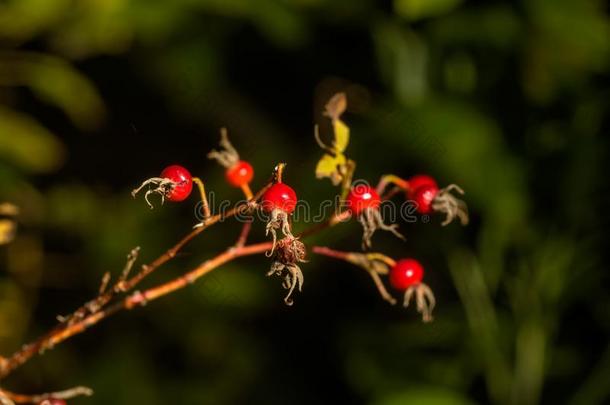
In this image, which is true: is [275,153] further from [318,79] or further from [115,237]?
[115,237]

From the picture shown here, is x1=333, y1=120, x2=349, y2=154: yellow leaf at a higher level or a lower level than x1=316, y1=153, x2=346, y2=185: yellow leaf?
higher

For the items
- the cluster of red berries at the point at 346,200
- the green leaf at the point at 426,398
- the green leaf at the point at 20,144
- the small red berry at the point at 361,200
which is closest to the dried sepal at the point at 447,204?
the cluster of red berries at the point at 346,200

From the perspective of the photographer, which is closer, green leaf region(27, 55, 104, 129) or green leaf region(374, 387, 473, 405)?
green leaf region(374, 387, 473, 405)

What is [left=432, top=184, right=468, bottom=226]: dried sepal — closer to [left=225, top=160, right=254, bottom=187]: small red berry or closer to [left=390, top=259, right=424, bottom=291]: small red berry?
[left=390, top=259, right=424, bottom=291]: small red berry

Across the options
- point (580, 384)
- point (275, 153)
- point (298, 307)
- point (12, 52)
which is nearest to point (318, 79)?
point (275, 153)

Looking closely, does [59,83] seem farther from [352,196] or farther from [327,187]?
[352,196]

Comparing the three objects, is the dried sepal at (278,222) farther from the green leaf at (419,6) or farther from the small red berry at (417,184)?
the green leaf at (419,6)

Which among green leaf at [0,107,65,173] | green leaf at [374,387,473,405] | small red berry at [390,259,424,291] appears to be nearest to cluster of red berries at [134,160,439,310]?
small red berry at [390,259,424,291]
